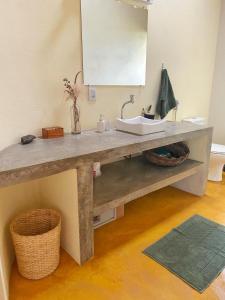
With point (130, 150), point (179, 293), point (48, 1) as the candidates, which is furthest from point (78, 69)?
point (179, 293)

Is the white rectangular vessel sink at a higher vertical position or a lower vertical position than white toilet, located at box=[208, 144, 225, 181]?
higher

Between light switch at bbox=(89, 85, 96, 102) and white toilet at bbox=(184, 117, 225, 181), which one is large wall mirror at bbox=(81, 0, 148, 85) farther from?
white toilet at bbox=(184, 117, 225, 181)

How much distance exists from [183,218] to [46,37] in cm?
186

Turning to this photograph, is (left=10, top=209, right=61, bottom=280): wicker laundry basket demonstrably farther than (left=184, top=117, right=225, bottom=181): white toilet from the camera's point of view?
No

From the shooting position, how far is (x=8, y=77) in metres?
1.39

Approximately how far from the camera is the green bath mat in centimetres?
137

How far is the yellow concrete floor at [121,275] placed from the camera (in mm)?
1234

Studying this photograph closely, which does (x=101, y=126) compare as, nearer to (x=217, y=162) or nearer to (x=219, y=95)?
(x=217, y=162)

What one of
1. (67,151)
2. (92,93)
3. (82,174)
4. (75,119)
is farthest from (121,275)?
(92,93)

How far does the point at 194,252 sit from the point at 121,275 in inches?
22.6

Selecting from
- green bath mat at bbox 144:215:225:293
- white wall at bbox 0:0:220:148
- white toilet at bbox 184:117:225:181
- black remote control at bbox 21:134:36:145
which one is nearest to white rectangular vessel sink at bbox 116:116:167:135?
white wall at bbox 0:0:220:148

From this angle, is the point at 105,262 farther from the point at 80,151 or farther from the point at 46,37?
the point at 46,37

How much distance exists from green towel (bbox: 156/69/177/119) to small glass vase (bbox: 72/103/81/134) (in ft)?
3.62

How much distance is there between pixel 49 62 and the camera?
156cm
